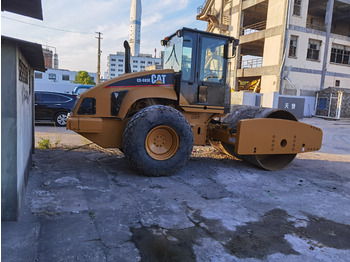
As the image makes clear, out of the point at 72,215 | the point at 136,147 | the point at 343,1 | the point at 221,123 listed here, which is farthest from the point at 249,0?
the point at 72,215

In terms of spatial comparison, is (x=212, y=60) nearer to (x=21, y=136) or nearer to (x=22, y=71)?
(x=22, y=71)

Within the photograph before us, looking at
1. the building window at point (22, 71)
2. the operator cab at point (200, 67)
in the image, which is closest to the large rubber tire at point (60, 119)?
the operator cab at point (200, 67)

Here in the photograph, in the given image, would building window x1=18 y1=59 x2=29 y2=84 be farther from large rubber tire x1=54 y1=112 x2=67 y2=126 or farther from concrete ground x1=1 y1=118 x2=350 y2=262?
large rubber tire x1=54 y1=112 x2=67 y2=126

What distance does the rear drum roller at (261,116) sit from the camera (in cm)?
688

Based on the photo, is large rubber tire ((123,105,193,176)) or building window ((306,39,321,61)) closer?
large rubber tire ((123,105,193,176))

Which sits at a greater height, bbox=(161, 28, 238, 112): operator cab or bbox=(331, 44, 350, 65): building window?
bbox=(331, 44, 350, 65): building window

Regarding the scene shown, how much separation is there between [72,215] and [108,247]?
3.28 feet

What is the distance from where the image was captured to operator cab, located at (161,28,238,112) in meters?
6.30

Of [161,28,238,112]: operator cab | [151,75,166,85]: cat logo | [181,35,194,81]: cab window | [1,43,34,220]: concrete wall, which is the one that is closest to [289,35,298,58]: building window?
[161,28,238,112]: operator cab

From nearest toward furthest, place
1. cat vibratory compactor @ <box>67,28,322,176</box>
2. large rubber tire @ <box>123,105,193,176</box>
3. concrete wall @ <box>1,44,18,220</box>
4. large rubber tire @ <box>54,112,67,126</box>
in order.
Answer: concrete wall @ <box>1,44,18,220</box> < large rubber tire @ <box>123,105,193,176</box> < cat vibratory compactor @ <box>67,28,322,176</box> < large rubber tire @ <box>54,112,67,126</box>

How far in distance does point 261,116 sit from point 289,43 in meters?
25.1

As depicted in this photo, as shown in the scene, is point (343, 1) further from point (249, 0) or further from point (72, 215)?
point (72, 215)

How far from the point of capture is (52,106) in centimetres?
1376

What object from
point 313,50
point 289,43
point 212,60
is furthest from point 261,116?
point 313,50
